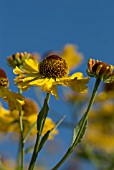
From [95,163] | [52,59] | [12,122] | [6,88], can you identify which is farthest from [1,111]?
[6,88]

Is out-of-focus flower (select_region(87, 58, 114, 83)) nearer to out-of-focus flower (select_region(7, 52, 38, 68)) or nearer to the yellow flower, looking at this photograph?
the yellow flower

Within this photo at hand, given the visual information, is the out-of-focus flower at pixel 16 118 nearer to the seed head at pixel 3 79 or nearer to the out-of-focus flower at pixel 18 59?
the out-of-focus flower at pixel 18 59

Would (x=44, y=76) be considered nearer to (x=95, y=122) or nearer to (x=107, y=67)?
(x=107, y=67)

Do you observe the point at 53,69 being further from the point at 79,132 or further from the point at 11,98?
the point at 79,132

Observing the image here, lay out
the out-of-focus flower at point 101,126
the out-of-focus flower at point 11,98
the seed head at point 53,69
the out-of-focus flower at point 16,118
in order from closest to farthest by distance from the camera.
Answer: the out-of-focus flower at point 11,98
the seed head at point 53,69
the out-of-focus flower at point 16,118
the out-of-focus flower at point 101,126

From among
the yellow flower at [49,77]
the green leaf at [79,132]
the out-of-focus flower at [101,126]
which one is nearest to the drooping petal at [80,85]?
the yellow flower at [49,77]

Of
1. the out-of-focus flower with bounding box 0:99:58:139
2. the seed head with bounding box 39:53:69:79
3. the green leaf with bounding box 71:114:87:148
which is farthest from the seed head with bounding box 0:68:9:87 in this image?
the out-of-focus flower with bounding box 0:99:58:139
